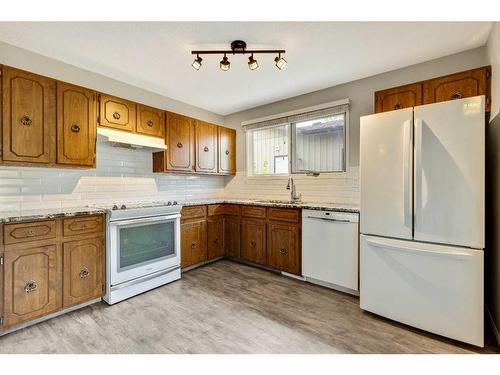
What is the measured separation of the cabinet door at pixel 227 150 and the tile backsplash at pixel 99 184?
20.2 inches

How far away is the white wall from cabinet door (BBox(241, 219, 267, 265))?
7.38ft

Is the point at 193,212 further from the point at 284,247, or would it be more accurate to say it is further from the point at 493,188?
the point at 493,188

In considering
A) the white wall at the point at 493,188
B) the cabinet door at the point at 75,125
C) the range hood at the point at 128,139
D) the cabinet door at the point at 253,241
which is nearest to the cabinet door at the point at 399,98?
the white wall at the point at 493,188

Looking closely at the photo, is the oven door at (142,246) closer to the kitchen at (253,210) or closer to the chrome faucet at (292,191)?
the kitchen at (253,210)

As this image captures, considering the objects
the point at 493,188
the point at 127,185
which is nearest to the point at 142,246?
the point at 127,185

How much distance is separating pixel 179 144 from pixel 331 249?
98.0 inches

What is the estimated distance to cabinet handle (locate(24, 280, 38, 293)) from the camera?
6.47 ft

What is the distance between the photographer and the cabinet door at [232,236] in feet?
12.0

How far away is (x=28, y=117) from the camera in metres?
2.15

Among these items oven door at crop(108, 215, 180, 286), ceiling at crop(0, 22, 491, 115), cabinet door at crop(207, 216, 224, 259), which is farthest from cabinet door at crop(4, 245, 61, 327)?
ceiling at crop(0, 22, 491, 115)

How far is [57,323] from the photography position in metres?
2.08

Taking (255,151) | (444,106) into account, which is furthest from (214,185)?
(444,106)
